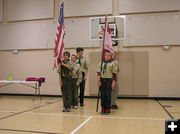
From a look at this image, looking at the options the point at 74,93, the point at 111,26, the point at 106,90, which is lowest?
the point at 74,93

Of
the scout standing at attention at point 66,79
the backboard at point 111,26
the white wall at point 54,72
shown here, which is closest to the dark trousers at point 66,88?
the scout standing at attention at point 66,79

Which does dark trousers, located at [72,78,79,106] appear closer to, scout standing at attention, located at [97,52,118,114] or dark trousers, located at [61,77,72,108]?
dark trousers, located at [61,77,72,108]

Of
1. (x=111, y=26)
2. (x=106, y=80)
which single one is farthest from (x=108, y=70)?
(x=111, y=26)

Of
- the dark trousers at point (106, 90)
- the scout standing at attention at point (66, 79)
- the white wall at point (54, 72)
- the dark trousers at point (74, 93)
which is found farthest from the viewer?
the white wall at point (54, 72)

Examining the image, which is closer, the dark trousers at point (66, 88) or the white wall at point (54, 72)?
the dark trousers at point (66, 88)

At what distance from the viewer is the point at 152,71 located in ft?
25.5

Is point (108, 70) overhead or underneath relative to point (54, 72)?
overhead

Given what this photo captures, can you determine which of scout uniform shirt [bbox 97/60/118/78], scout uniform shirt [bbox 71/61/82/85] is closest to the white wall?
scout uniform shirt [bbox 71/61/82/85]

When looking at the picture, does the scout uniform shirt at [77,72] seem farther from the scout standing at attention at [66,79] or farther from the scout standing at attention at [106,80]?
the scout standing at attention at [106,80]

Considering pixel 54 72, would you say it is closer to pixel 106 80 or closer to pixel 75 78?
pixel 75 78

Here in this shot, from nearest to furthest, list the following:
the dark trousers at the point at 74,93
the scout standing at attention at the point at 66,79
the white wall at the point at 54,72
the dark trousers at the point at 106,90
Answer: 1. the dark trousers at the point at 106,90
2. the scout standing at attention at the point at 66,79
3. the dark trousers at the point at 74,93
4. the white wall at the point at 54,72

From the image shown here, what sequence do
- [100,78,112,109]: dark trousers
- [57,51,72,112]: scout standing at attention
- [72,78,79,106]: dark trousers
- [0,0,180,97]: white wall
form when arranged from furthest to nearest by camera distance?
[0,0,180,97]: white wall, [72,78,79,106]: dark trousers, [57,51,72,112]: scout standing at attention, [100,78,112,109]: dark trousers

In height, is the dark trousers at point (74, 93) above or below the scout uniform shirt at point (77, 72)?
below

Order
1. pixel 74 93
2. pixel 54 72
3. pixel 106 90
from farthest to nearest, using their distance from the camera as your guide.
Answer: pixel 54 72 < pixel 74 93 < pixel 106 90
